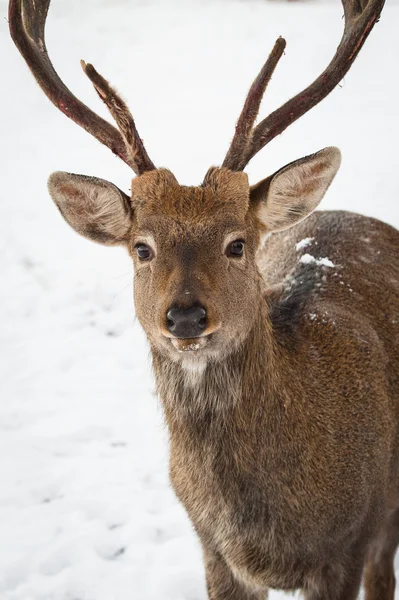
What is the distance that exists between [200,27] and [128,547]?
31.6 ft

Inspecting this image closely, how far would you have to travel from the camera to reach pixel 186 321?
262 centimetres

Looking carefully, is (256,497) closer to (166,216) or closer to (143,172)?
(166,216)

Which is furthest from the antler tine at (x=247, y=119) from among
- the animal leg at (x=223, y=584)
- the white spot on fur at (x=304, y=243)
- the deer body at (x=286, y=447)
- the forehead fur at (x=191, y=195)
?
the animal leg at (x=223, y=584)

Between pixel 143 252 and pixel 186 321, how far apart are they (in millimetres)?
526

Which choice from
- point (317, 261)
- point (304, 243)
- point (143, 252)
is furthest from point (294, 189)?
point (304, 243)

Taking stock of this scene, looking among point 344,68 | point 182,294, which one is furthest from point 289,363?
point 344,68

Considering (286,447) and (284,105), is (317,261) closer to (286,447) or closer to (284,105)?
(284,105)

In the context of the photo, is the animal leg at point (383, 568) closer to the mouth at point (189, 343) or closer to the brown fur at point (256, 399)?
the brown fur at point (256, 399)

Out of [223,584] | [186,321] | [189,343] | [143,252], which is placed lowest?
[223,584]

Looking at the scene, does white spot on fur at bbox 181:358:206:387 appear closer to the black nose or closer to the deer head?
the deer head

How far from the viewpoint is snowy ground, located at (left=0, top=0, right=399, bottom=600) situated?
4.66 m

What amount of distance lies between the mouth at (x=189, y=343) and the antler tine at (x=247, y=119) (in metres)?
0.87

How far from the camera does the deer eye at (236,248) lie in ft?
9.71

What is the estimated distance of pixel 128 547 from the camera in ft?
15.3
